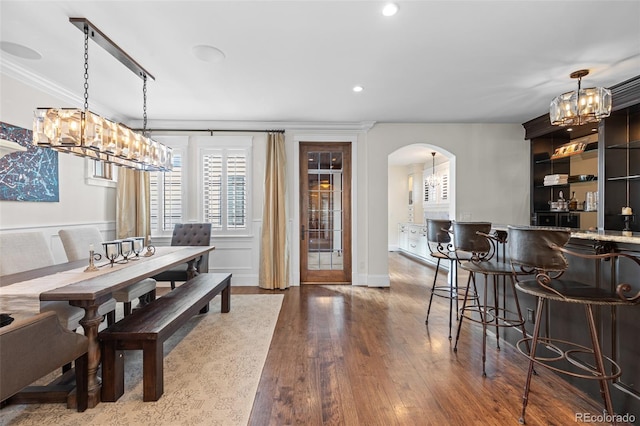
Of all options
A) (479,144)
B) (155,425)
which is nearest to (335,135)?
(479,144)

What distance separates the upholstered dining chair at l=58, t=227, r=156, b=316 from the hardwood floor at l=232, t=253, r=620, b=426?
142 centimetres

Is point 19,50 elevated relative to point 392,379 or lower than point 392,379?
elevated

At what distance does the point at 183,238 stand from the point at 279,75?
2675mm

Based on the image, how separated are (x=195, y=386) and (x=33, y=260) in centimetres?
177

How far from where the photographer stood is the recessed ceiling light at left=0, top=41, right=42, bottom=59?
100 inches

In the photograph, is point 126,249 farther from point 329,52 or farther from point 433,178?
point 433,178

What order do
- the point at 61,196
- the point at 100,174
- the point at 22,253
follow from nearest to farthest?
the point at 22,253
the point at 61,196
the point at 100,174

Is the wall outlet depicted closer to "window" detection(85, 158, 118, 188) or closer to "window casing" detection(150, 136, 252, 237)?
"window casing" detection(150, 136, 252, 237)

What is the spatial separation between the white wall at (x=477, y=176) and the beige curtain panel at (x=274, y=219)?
54.8 inches

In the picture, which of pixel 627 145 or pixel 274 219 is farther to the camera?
pixel 274 219

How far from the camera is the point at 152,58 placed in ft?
9.06

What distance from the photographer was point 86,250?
3055 mm

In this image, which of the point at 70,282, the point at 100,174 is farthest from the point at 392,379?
the point at 100,174

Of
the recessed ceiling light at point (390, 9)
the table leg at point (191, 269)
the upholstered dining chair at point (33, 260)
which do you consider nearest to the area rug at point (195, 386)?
the upholstered dining chair at point (33, 260)
